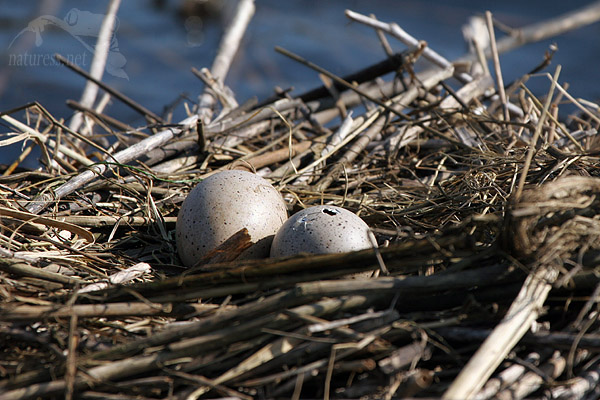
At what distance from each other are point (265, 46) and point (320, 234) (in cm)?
683

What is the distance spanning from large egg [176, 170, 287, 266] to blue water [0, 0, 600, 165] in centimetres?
444

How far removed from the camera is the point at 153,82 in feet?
28.1

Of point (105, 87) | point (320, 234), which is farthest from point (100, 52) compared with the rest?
point (320, 234)

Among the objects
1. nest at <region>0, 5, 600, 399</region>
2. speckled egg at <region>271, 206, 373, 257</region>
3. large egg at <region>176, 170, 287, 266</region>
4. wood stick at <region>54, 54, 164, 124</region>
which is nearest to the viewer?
nest at <region>0, 5, 600, 399</region>

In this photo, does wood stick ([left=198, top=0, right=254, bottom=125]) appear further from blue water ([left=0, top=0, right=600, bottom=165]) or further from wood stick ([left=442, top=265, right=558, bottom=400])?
wood stick ([left=442, top=265, right=558, bottom=400])

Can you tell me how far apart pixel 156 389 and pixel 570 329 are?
1.37m

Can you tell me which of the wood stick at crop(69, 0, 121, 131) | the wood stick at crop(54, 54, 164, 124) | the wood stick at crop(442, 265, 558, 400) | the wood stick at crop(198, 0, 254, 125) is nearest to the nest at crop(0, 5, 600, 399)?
the wood stick at crop(442, 265, 558, 400)

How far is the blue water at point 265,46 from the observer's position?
787 centimetres

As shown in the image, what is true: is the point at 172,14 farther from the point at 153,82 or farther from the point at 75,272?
the point at 75,272

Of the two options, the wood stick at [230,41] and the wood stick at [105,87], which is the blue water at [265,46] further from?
the wood stick at [105,87]

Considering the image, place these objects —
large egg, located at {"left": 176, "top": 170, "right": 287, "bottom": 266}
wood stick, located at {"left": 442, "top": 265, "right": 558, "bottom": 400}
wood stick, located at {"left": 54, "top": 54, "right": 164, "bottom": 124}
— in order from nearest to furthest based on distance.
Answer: wood stick, located at {"left": 442, "top": 265, "right": 558, "bottom": 400}
large egg, located at {"left": 176, "top": 170, "right": 287, "bottom": 266}
wood stick, located at {"left": 54, "top": 54, "right": 164, "bottom": 124}

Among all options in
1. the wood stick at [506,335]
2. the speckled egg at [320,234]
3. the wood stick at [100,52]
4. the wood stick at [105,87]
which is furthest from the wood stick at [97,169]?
the wood stick at [506,335]

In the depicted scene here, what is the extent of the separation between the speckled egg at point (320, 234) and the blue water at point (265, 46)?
474 centimetres

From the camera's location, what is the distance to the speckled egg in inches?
107
